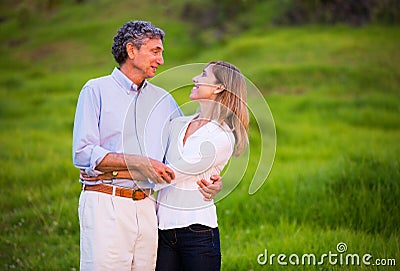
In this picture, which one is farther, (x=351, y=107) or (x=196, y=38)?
(x=196, y=38)

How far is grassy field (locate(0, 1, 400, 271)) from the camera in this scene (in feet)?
19.5

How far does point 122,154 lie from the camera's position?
3586 mm

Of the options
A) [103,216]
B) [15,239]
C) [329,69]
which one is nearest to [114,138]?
[103,216]

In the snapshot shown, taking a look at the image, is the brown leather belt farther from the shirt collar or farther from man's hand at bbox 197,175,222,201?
the shirt collar

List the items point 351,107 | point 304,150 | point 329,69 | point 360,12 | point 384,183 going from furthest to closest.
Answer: point 360,12 → point 329,69 → point 351,107 → point 304,150 → point 384,183

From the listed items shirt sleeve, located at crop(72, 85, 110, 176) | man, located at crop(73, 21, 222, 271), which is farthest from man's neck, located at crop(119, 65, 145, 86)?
shirt sleeve, located at crop(72, 85, 110, 176)

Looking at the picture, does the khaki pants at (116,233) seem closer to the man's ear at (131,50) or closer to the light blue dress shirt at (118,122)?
the light blue dress shirt at (118,122)

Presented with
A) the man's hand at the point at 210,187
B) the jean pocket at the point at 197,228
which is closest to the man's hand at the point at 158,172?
the man's hand at the point at 210,187

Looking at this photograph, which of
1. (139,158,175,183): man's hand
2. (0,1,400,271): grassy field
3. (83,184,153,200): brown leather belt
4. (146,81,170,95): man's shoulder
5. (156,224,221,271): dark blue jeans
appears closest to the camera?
(139,158,175,183): man's hand

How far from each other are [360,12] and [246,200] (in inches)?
1024

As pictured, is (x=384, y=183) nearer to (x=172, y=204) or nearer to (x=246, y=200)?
(x=246, y=200)

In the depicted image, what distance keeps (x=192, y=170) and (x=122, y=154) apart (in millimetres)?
416

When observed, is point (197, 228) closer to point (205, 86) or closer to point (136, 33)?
point (205, 86)

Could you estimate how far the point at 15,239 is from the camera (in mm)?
6422
